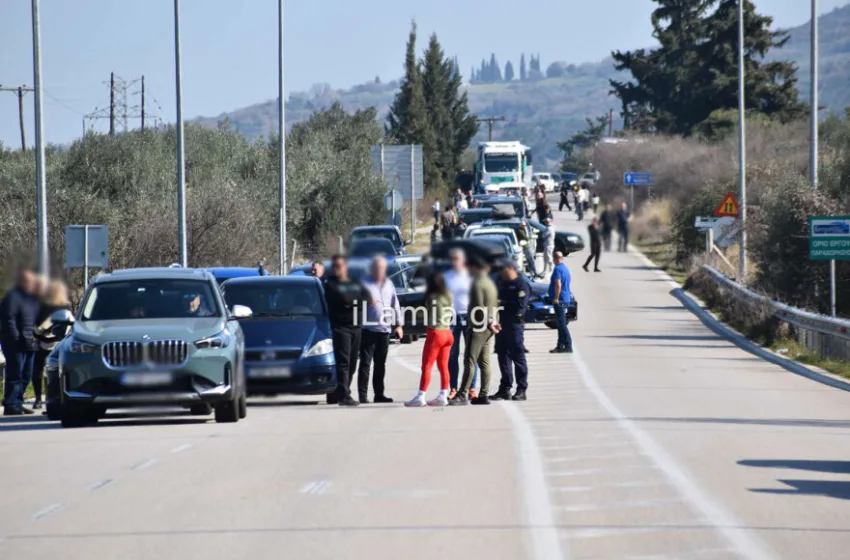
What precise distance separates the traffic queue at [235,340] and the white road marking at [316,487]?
1920mm

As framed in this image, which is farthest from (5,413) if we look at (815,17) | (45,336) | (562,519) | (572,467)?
(815,17)

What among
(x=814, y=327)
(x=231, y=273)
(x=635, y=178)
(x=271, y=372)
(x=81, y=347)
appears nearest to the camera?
(x=81, y=347)

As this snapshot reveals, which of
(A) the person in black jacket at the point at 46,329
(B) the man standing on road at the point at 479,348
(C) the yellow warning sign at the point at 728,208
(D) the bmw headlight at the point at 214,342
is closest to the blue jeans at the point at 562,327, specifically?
(B) the man standing on road at the point at 479,348

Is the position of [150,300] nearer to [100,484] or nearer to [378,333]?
[378,333]

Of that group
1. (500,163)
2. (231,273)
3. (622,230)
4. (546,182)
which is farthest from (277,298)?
(500,163)

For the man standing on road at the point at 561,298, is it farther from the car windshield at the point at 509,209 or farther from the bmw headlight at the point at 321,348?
the bmw headlight at the point at 321,348

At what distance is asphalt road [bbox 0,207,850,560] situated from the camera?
998 centimetres

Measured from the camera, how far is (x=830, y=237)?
28.8 meters

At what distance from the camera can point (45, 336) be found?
698 inches

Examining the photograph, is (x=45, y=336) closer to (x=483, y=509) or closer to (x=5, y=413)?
(x=5, y=413)

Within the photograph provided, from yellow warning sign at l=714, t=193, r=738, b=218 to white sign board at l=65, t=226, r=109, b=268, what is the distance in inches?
827

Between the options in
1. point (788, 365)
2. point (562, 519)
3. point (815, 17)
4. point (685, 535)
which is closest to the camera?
point (685, 535)

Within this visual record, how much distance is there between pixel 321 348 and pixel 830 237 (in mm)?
13422

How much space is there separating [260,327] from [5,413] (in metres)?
3.78
